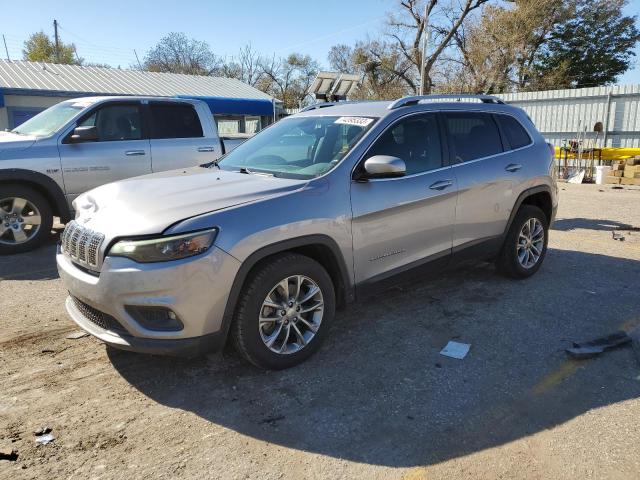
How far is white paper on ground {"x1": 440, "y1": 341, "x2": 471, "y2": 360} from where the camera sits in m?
3.71

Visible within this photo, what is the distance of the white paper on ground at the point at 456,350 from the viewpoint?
371cm

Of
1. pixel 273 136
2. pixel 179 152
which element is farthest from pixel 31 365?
pixel 179 152

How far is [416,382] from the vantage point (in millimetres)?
3332

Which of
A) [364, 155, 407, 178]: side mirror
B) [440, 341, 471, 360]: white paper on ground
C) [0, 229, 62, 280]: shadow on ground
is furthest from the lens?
[0, 229, 62, 280]: shadow on ground

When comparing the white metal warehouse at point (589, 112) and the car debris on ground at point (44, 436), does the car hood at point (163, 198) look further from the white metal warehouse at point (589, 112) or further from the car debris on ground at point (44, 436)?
the white metal warehouse at point (589, 112)

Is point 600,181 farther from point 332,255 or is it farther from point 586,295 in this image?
point 332,255

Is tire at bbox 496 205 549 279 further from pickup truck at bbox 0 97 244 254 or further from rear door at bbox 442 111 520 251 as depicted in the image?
pickup truck at bbox 0 97 244 254

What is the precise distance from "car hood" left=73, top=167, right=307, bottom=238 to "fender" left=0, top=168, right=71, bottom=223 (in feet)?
10.6

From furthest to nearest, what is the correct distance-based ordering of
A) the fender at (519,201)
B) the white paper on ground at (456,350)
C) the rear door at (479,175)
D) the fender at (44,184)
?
the fender at (44,184), the fender at (519,201), the rear door at (479,175), the white paper on ground at (456,350)

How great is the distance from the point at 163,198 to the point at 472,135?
3.01 m

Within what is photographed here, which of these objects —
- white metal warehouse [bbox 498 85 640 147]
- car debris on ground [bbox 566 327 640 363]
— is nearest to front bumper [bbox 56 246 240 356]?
car debris on ground [bbox 566 327 640 363]

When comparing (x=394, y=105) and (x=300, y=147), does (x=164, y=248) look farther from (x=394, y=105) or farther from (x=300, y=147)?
(x=394, y=105)

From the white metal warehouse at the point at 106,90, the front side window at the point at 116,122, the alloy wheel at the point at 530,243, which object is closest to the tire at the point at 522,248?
the alloy wheel at the point at 530,243

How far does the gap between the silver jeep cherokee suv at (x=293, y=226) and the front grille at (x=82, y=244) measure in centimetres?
1
